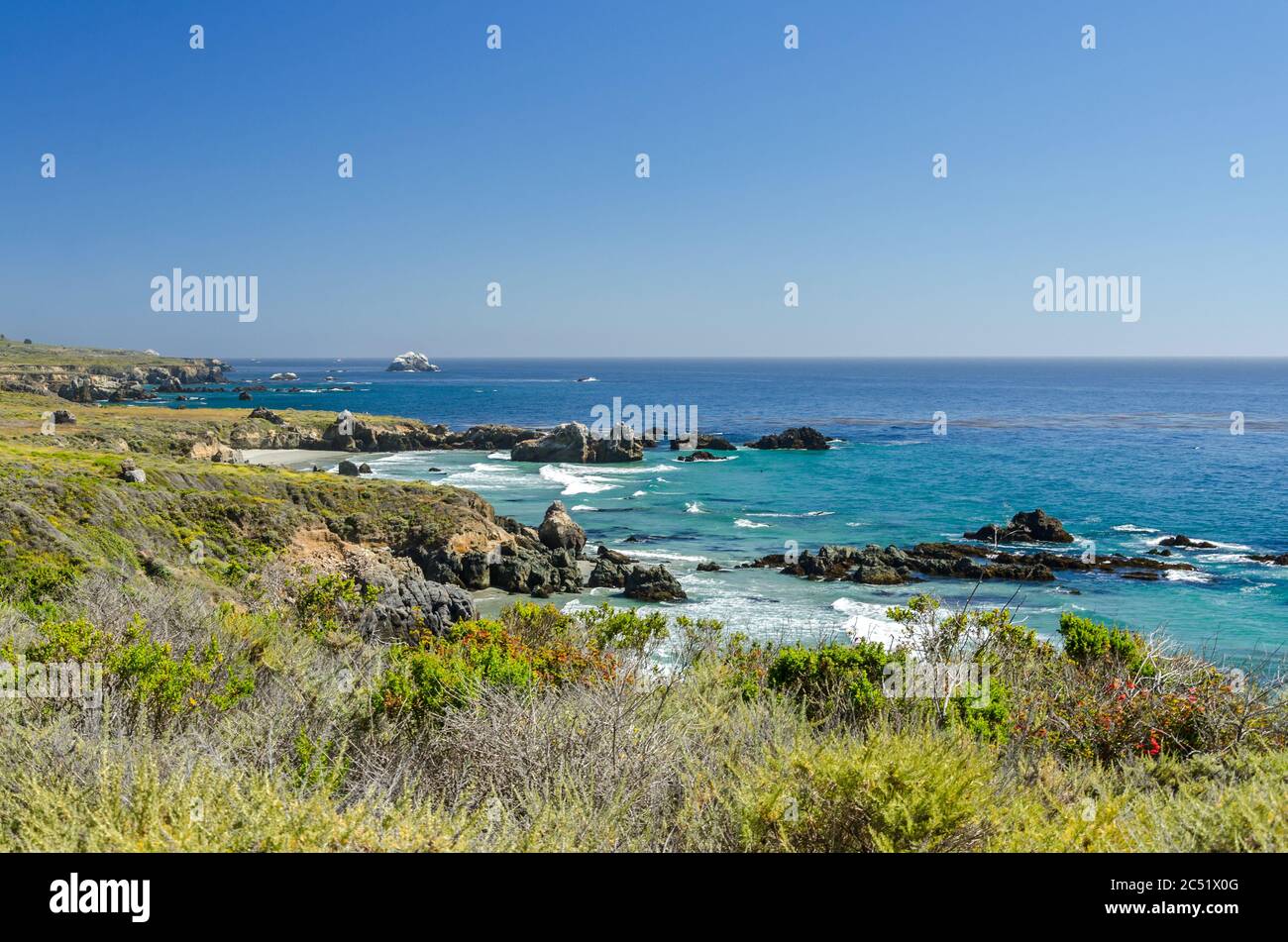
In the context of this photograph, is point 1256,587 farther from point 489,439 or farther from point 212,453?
point 212,453

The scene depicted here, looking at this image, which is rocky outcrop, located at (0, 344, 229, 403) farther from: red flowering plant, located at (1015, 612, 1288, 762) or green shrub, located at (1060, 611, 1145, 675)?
red flowering plant, located at (1015, 612, 1288, 762)

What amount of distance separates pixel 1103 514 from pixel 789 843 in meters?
46.5

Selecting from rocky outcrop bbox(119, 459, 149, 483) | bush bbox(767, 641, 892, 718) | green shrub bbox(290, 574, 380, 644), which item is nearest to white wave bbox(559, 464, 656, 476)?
rocky outcrop bbox(119, 459, 149, 483)

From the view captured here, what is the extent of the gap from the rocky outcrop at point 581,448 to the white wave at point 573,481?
13.9 feet

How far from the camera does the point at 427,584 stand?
805 inches

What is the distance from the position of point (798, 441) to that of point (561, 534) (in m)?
43.2

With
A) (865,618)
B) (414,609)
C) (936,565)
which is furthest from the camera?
(936,565)

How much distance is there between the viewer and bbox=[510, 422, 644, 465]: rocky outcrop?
6825 centimetres

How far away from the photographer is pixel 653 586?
1162 inches

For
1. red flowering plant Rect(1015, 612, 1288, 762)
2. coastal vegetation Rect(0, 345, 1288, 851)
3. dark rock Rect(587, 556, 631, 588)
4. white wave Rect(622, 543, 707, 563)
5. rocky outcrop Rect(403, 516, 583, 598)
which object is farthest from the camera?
white wave Rect(622, 543, 707, 563)

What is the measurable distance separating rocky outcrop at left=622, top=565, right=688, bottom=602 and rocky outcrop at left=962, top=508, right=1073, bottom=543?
683 inches

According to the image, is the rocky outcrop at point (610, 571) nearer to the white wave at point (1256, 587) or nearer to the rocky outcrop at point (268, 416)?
the white wave at point (1256, 587)

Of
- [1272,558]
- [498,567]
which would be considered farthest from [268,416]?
[1272,558]
